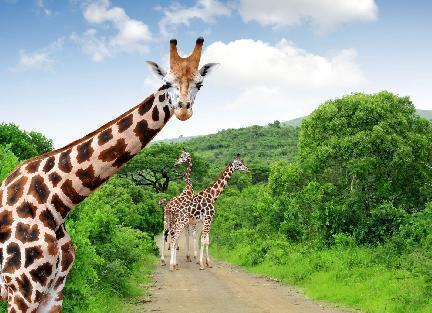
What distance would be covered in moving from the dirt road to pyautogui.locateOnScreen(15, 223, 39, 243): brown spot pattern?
6787 mm

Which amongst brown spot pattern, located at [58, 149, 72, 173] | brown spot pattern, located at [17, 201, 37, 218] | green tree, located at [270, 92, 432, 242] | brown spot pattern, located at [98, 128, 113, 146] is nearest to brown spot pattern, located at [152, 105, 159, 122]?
brown spot pattern, located at [98, 128, 113, 146]

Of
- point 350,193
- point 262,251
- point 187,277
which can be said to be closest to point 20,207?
point 187,277

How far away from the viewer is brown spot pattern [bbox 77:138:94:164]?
218 inches

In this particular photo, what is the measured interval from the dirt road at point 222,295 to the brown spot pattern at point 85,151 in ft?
22.3

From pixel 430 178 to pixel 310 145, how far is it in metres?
4.25

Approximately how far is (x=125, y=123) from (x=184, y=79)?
877 mm

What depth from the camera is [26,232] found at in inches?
210

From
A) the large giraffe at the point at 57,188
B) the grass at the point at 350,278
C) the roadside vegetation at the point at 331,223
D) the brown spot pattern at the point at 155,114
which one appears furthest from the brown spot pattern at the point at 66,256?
the grass at the point at 350,278

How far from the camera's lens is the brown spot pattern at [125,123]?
5.46 m

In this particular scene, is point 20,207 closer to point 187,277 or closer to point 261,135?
point 187,277

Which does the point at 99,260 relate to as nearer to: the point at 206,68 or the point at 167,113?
the point at 167,113

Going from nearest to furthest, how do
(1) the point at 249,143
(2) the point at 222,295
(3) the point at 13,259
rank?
(3) the point at 13,259
(2) the point at 222,295
(1) the point at 249,143

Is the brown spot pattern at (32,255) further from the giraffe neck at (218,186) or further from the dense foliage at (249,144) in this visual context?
the dense foliage at (249,144)

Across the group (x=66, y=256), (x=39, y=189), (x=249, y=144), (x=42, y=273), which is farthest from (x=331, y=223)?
(x=249, y=144)
